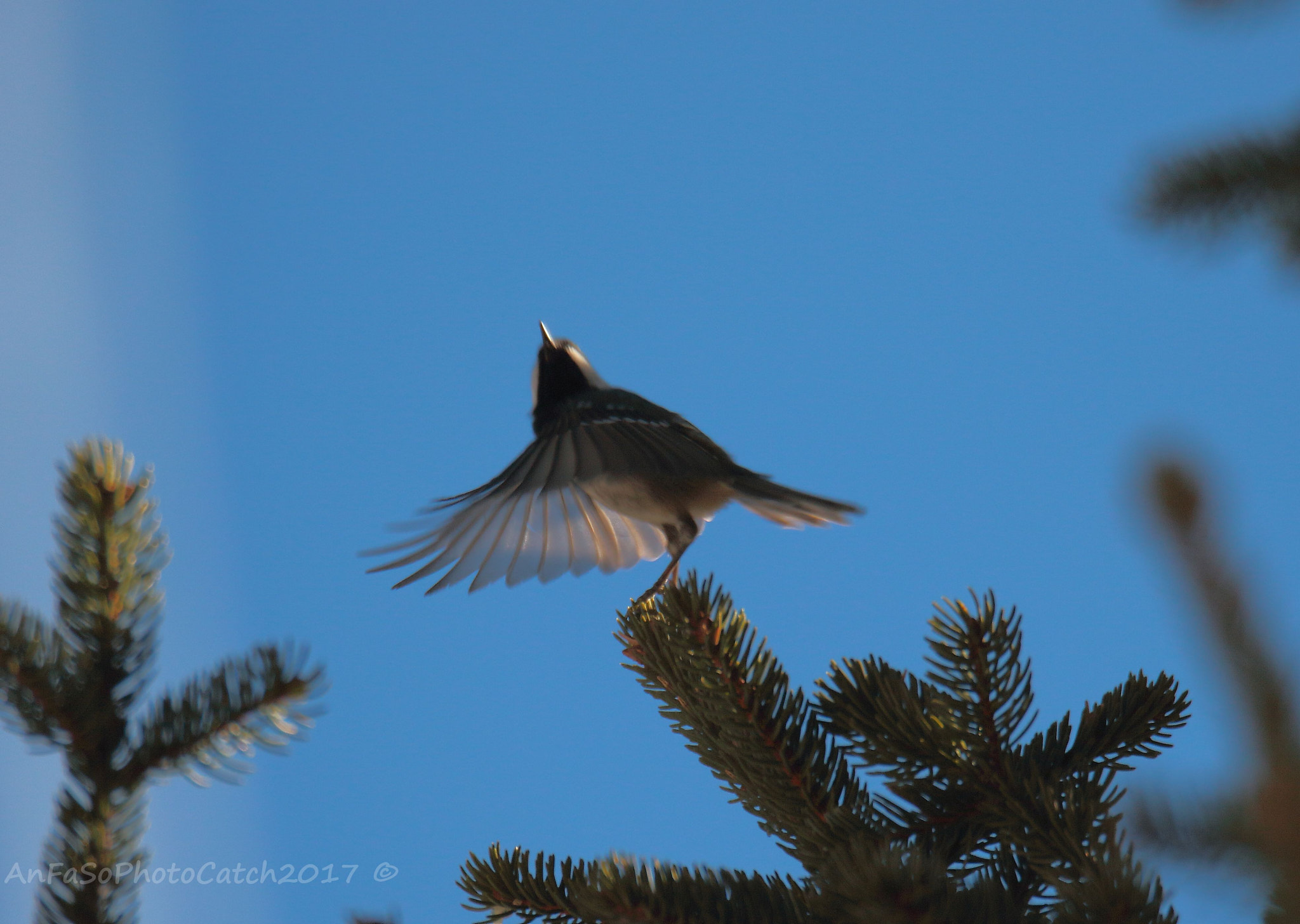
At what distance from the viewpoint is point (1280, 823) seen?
468mm

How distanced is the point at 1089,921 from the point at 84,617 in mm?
1264

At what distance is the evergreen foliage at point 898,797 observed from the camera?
973 mm

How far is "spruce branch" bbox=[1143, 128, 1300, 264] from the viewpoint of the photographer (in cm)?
107

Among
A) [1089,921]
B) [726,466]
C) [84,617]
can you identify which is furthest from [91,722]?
[726,466]

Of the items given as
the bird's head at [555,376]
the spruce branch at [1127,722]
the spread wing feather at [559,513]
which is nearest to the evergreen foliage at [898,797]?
the spruce branch at [1127,722]

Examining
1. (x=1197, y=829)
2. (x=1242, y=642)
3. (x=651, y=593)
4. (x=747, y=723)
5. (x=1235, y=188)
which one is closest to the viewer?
(x=1242, y=642)

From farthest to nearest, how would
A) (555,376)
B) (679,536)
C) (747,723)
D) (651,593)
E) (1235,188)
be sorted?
(555,376)
(679,536)
(651,593)
(747,723)
(1235,188)

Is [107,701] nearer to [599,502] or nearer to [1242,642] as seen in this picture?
[1242,642]

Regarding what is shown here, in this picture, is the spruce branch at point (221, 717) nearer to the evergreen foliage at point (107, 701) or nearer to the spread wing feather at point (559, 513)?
the evergreen foliage at point (107, 701)

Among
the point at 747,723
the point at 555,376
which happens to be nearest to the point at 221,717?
the point at 747,723

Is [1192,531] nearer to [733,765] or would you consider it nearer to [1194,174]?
[1194,174]

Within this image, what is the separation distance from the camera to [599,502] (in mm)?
3332

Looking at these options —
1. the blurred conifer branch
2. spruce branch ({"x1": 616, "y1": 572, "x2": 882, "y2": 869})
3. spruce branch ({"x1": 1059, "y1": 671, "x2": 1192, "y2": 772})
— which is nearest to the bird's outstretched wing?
spruce branch ({"x1": 616, "y1": 572, "x2": 882, "y2": 869})

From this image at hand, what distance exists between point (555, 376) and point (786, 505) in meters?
1.40
